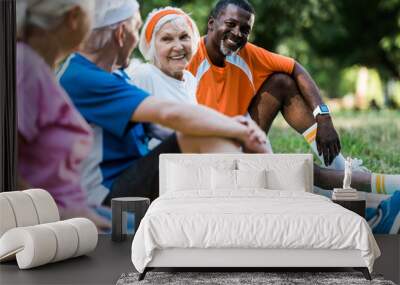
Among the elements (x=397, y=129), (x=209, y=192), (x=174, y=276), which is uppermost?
(x=397, y=129)

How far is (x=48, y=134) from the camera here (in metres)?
7.23

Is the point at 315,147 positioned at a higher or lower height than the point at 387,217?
higher

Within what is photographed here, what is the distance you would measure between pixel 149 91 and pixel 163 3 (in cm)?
90

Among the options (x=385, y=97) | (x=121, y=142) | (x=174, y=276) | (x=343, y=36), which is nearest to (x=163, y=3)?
(x=121, y=142)

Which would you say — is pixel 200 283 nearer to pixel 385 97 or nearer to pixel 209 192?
pixel 209 192

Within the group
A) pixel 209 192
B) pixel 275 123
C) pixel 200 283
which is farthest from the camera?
pixel 275 123

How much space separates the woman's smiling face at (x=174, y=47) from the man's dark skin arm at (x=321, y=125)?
3.75 feet

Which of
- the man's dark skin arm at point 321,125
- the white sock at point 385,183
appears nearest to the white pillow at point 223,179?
the man's dark skin arm at point 321,125

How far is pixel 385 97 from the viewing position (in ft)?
24.5

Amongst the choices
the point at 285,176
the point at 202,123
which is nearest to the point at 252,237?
the point at 285,176

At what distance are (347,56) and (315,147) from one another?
1.13 metres

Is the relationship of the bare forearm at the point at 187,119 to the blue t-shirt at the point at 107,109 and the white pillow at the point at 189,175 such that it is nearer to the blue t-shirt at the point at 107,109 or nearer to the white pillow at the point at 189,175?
the blue t-shirt at the point at 107,109

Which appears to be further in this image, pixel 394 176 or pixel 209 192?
pixel 394 176

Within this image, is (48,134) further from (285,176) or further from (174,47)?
(285,176)
